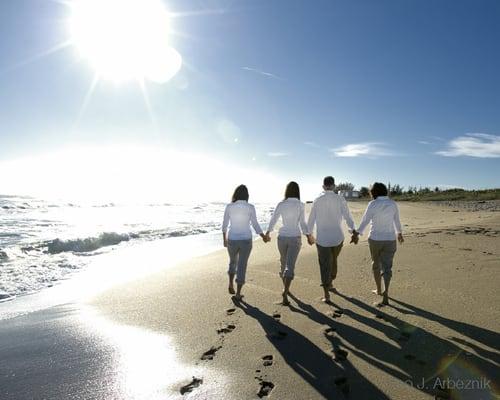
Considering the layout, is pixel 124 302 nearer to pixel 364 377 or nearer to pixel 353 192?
pixel 364 377

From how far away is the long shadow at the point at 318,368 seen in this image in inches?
128

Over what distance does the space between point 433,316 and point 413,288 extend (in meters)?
1.51

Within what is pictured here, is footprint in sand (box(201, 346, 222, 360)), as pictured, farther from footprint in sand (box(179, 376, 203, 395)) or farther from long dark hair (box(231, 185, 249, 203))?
long dark hair (box(231, 185, 249, 203))

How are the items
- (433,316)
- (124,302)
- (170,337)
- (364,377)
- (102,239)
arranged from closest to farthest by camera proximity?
(364,377) → (170,337) → (433,316) → (124,302) → (102,239)

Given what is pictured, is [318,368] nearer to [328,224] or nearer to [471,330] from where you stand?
[471,330]

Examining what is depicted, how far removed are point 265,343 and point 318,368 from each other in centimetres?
86

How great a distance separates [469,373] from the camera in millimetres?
3543

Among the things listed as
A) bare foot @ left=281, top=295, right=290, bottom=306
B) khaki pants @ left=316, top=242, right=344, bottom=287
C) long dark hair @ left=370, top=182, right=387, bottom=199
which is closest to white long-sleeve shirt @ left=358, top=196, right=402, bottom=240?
long dark hair @ left=370, top=182, right=387, bottom=199

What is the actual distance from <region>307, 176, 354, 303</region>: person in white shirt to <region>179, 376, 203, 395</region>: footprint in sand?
3075mm

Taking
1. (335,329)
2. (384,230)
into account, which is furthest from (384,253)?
(335,329)

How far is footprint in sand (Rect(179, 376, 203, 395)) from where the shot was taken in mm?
3336

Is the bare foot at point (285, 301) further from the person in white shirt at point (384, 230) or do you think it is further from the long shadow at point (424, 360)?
the person in white shirt at point (384, 230)

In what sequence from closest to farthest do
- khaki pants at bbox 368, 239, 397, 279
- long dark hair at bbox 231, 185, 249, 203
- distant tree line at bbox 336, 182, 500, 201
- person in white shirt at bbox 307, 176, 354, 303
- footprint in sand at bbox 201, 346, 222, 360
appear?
footprint in sand at bbox 201, 346, 222, 360 → khaki pants at bbox 368, 239, 397, 279 → person in white shirt at bbox 307, 176, 354, 303 → long dark hair at bbox 231, 185, 249, 203 → distant tree line at bbox 336, 182, 500, 201

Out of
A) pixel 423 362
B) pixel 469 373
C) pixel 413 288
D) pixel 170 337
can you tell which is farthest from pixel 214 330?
pixel 413 288
